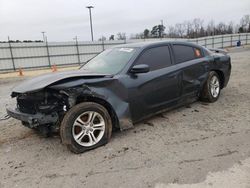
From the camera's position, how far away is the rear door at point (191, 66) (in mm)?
4590

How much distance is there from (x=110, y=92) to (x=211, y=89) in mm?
2917

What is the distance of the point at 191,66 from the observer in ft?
15.6

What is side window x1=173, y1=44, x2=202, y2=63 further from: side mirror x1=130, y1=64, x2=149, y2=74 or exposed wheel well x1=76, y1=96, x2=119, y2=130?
exposed wheel well x1=76, y1=96, x2=119, y2=130

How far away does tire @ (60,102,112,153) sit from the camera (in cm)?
312

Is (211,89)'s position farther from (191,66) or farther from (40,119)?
(40,119)

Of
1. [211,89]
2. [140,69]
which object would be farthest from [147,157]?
[211,89]

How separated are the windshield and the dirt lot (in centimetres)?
→ 114

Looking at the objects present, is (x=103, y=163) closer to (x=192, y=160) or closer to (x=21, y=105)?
(x=192, y=160)

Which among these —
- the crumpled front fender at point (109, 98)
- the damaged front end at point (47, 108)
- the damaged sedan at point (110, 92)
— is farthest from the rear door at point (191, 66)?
the damaged front end at point (47, 108)

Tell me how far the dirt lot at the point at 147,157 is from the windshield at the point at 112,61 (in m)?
1.14

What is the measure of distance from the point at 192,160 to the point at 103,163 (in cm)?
117

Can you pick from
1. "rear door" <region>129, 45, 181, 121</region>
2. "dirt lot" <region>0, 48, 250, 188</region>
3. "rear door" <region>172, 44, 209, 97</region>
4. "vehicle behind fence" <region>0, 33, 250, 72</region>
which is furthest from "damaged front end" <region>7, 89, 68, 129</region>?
"vehicle behind fence" <region>0, 33, 250, 72</region>

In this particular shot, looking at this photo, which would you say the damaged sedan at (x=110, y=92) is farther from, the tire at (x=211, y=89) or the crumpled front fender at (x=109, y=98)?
the tire at (x=211, y=89)

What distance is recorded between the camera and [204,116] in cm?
448
